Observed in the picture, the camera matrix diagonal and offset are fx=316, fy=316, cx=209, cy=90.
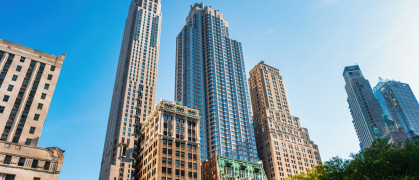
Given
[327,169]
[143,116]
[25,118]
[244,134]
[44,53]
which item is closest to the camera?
[327,169]

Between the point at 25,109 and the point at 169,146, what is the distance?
41.4 meters

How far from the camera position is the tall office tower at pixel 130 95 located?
5374 inches

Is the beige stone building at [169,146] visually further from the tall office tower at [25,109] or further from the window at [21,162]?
the window at [21,162]

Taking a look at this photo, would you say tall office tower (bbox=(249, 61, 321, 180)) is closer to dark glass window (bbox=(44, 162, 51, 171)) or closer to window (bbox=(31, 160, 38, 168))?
dark glass window (bbox=(44, 162, 51, 171))

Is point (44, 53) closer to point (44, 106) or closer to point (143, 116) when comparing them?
point (44, 106)

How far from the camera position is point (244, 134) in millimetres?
165250

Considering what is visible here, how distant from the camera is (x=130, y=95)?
15900 cm

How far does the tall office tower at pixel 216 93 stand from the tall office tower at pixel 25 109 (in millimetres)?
82464

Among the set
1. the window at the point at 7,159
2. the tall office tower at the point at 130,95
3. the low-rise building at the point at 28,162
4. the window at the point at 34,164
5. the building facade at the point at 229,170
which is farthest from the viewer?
the tall office tower at the point at 130,95

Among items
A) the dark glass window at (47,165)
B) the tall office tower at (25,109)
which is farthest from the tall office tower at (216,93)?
the dark glass window at (47,165)

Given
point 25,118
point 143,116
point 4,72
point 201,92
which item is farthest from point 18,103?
point 201,92

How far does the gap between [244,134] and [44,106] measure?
108 meters

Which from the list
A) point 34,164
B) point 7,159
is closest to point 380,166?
point 34,164

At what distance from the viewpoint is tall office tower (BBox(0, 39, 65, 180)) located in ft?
203
